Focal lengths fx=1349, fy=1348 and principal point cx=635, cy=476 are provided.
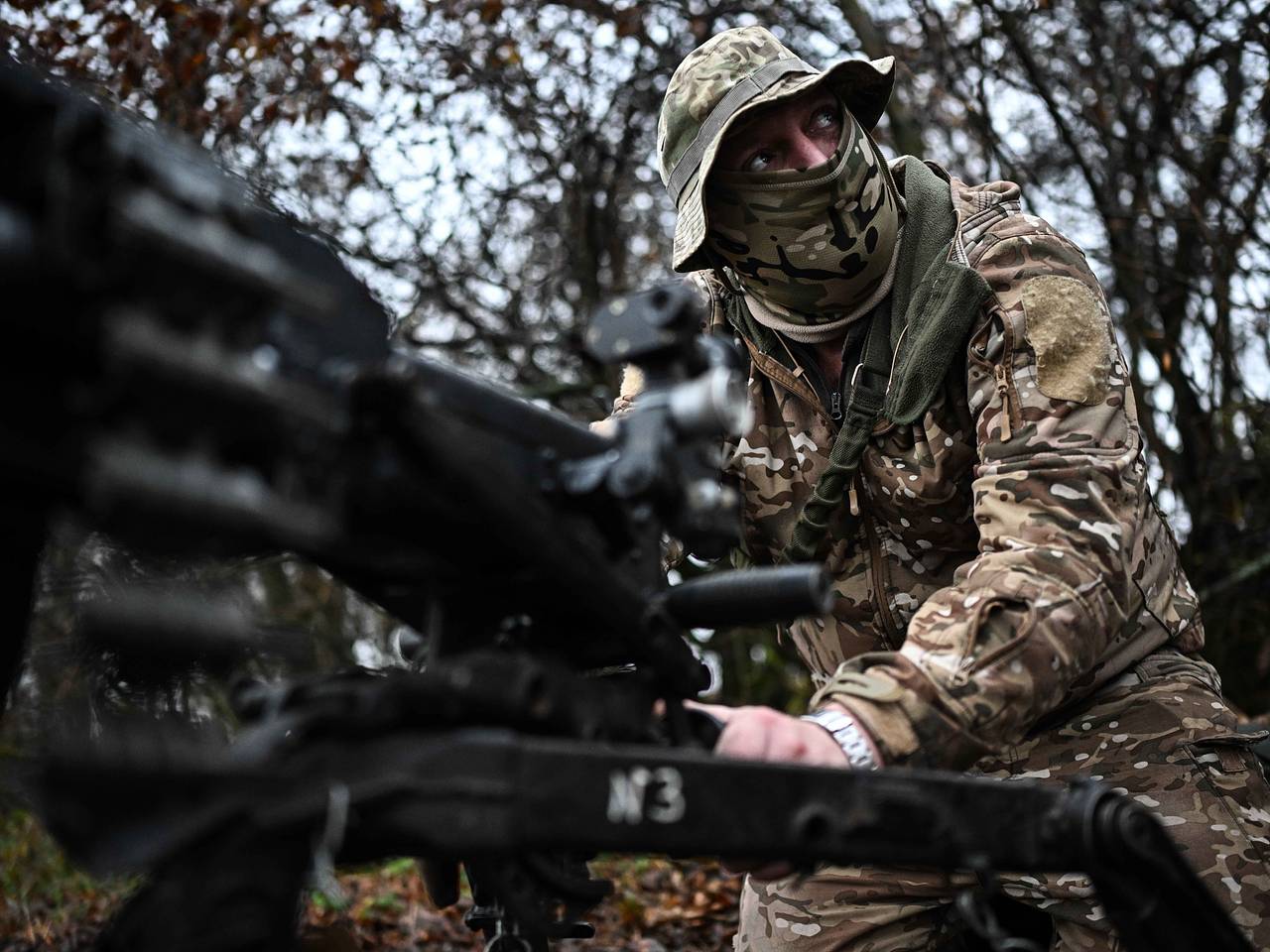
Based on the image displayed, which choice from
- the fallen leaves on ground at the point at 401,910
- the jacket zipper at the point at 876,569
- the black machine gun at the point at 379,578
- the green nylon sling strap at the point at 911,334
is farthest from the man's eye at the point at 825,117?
the fallen leaves on ground at the point at 401,910

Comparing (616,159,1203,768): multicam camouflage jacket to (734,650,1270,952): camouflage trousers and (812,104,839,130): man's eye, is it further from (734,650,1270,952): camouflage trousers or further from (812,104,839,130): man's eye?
(812,104,839,130): man's eye

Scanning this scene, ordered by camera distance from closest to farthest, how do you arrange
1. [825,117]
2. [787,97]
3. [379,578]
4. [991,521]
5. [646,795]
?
1. [646,795]
2. [379,578]
3. [991,521]
4. [787,97]
5. [825,117]

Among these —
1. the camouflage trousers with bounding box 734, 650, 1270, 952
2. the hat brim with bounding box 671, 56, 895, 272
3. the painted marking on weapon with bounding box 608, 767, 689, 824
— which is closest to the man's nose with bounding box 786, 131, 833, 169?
the hat brim with bounding box 671, 56, 895, 272

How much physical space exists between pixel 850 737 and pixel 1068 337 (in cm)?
119

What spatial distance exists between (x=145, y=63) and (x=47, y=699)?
4.14m

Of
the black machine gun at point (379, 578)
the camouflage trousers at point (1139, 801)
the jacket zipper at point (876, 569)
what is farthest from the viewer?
the jacket zipper at point (876, 569)

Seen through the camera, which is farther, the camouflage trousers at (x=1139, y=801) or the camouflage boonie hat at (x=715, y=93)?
the camouflage boonie hat at (x=715, y=93)

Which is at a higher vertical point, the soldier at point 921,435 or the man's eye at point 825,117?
the man's eye at point 825,117

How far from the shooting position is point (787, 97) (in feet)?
9.91

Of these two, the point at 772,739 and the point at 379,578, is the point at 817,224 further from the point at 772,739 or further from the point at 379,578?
the point at 379,578

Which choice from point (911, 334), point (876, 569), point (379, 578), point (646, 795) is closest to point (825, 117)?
point (911, 334)

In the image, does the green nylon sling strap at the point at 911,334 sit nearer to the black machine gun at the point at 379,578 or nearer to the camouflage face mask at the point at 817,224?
the camouflage face mask at the point at 817,224

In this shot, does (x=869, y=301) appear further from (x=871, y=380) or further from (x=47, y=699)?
(x=47, y=699)

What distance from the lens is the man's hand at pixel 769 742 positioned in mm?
1890
